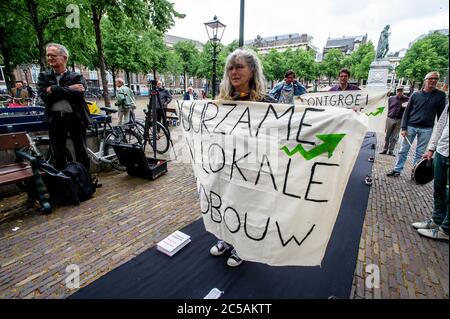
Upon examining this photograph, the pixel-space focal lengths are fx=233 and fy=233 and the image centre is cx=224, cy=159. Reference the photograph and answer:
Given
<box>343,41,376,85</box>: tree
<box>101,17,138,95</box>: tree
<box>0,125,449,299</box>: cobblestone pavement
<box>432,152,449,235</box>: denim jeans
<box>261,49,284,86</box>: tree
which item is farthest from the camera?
<box>261,49,284,86</box>: tree

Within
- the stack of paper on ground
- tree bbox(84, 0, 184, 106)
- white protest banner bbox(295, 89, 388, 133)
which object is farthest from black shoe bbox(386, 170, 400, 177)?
tree bbox(84, 0, 184, 106)

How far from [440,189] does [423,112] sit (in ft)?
7.72

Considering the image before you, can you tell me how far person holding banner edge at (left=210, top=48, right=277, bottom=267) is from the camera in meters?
2.06

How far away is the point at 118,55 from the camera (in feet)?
71.7

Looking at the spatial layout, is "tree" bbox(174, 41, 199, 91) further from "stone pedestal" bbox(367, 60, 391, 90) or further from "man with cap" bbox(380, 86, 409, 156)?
"man with cap" bbox(380, 86, 409, 156)

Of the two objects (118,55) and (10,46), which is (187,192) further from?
(118,55)

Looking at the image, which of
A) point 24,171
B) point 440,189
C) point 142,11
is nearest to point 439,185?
point 440,189

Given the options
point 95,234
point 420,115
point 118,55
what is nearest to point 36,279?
point 95,234

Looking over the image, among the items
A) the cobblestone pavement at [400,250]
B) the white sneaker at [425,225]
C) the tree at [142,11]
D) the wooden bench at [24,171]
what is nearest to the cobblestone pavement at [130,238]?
the cobblestone pavement at [400,250]

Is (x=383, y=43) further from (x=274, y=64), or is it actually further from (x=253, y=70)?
(x=274, y=64)

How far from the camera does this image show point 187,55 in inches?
1586

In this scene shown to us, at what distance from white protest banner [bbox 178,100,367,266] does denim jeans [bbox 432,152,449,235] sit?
1.95m

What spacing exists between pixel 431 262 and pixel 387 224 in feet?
2.69

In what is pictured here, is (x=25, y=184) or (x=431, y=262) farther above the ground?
(x=25, y=184)
